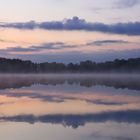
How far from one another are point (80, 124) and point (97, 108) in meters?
3.85

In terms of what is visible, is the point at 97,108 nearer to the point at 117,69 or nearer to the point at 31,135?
the point at 31,135

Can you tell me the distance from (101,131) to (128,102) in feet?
23.2

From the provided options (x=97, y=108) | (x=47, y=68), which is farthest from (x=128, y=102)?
(x=47, y=68)

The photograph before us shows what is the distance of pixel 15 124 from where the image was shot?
10.9m

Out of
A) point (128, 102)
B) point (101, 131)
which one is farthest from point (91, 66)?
point (101, 131)

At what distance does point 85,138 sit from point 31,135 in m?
1.12

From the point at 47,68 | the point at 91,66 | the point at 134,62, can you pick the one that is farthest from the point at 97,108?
Result: the point at 47,68

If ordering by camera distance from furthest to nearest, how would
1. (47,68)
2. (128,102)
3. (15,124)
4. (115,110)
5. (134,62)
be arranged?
(47,68), (134,62), (128,102), (115,110), (15,124)

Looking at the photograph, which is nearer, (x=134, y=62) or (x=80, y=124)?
(x=80, y=124)

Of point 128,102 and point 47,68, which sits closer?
point 128,102

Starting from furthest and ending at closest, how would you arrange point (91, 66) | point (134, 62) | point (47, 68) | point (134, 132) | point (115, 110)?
point (47, 68)
point (91, 66)
point (134, 62)
point (115, 110)
point (134, 132)

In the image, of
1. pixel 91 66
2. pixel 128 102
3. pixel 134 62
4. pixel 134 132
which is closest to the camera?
pixel 134 132

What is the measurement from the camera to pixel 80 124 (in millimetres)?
10977

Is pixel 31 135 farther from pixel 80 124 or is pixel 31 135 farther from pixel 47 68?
pixel 47 68
